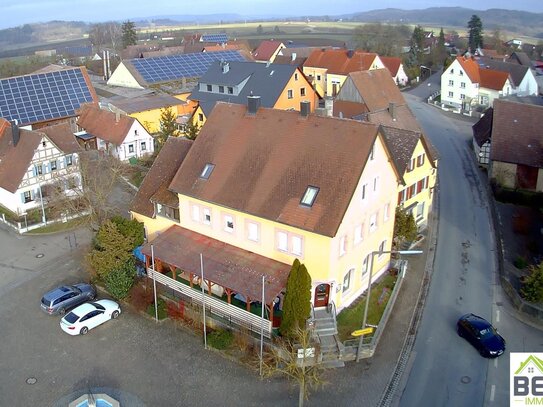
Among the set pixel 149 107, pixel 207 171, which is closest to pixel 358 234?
pixel 207 171

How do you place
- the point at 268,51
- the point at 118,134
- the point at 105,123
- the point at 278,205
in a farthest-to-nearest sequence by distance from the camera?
the point at 268,51, the point at 105,123, the point at 118,134, the point at 278,205

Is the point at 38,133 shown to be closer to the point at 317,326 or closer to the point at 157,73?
the point at 317,326

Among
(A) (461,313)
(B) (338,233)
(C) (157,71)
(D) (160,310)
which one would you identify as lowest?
(A) (461,313)

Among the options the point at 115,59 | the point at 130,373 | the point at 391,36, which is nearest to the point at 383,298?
the point at 130,373

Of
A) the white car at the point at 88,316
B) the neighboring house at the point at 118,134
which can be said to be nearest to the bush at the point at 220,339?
the white car at the point at 88,316

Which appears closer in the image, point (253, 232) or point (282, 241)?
point (282, 241)

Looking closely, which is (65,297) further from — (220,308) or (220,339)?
(220,339)

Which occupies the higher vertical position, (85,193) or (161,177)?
(161,177)
